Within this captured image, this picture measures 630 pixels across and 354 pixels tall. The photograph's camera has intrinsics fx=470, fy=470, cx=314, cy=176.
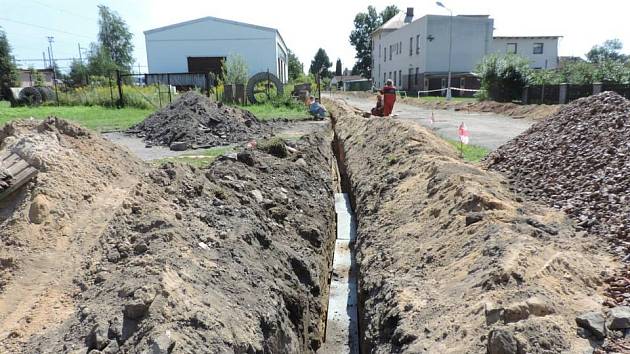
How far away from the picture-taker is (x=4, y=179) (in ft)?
13.6

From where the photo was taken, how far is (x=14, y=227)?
392 cm

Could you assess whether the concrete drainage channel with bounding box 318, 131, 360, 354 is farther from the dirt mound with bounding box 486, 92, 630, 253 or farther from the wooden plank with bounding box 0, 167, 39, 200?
the wooden plank with bounding box 0, 167, 39, 200

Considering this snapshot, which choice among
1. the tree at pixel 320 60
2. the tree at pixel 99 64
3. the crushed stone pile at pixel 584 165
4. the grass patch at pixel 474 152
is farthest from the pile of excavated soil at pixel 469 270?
the tree at pixel 320 60

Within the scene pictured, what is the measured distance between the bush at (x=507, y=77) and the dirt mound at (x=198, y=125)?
1641cm

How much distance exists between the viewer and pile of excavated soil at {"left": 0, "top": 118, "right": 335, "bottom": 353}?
3.18m

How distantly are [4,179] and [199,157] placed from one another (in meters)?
7.25

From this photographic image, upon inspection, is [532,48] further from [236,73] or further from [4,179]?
[4,179]

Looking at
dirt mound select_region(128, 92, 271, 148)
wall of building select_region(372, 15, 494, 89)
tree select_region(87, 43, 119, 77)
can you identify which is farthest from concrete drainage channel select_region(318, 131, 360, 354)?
tree select_region(87, 43, 119, 77)

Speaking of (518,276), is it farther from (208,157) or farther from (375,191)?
(208,157)

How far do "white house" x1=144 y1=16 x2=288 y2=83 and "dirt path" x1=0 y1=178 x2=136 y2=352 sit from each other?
4080cm

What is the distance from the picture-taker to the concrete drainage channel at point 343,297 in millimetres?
5418

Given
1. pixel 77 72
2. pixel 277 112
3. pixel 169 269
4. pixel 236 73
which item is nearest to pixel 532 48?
pixel 236 73

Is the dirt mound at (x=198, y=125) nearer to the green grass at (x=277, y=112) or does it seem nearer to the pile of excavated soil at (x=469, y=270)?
the green grass at (x=277, y=112)

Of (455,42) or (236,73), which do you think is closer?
(236,73)
